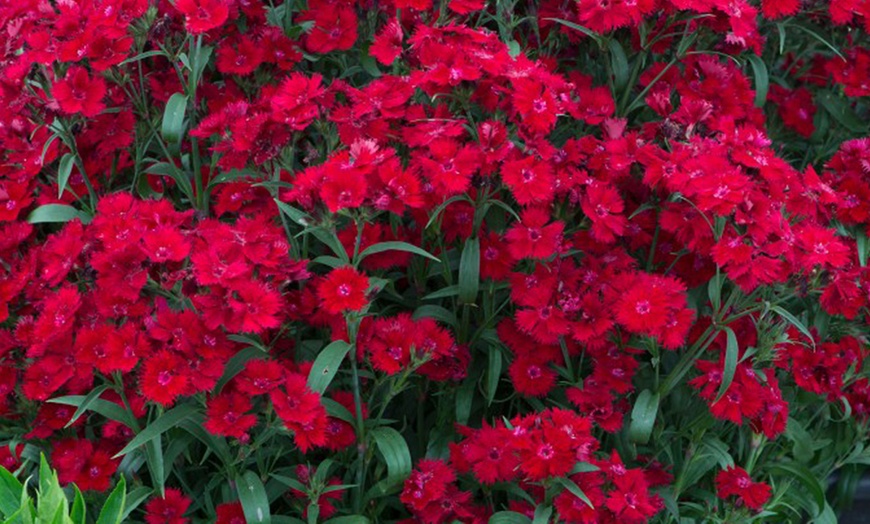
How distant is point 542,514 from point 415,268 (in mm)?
670

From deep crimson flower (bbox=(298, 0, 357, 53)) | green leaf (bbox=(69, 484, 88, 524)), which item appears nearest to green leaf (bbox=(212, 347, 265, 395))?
green leaf (bbox=(69, 484, 88, 524))

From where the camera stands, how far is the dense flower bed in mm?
1986

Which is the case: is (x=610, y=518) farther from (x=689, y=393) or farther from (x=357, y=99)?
(x=357, y=99)

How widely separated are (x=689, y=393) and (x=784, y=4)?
993mm

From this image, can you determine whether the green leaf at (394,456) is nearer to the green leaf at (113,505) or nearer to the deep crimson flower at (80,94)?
the green leaf at (113,505)

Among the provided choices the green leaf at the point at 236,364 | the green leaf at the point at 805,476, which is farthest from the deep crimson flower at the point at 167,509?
the green leaf at the point at 805,476

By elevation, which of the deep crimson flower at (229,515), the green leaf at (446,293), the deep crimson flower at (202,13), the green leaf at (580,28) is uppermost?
the deep crimson flower at (202,13)

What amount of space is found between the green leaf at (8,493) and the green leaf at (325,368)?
554mm

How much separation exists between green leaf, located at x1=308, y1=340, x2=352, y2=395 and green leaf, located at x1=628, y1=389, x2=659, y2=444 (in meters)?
0.66

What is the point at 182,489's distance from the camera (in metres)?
2.37

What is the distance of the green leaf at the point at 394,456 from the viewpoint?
2100mm

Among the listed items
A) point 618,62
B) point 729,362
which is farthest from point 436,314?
point 618,62

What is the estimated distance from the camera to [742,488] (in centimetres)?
232

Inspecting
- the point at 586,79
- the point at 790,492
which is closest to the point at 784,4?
the point at 586,79
